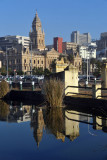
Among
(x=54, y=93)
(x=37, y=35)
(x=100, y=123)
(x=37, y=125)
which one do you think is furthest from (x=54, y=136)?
(x=37, y=35)

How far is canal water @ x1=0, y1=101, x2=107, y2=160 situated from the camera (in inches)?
345

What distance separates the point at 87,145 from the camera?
9.59m

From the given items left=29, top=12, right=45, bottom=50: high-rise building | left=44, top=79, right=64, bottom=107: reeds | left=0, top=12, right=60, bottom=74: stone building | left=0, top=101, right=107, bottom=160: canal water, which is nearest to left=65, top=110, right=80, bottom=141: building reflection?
left=0, top=101, right=107, bottom=160: canal water

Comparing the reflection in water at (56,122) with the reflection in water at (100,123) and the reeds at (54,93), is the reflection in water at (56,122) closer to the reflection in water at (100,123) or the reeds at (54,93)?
the reeds at (54,93)

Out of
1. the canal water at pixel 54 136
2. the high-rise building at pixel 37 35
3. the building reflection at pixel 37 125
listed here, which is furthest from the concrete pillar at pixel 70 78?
the high-rise building at pixel 37 35

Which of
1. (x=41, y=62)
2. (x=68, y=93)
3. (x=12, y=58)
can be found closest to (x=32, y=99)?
(x=68, y=93)

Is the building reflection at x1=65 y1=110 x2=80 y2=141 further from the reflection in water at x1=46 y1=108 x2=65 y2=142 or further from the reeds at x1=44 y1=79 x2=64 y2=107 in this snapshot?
the reeds at x1=44 y1=79 x2=64 y2=107

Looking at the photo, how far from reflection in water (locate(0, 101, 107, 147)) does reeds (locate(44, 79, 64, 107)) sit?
0.55 metres

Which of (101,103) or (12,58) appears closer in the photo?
(101,103)

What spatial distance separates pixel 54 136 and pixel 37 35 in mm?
158648

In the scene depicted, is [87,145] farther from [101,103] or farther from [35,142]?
[101,103]

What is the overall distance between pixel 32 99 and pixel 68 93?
16.4 feet

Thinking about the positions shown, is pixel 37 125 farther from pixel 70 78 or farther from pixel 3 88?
pixel 3 88

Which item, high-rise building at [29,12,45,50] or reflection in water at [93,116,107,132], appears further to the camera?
high-rise building at [29,12,45,50]
